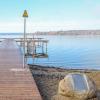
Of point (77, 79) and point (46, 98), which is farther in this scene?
point (46, 98)

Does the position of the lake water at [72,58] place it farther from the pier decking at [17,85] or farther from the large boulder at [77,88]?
the large boulder at [77,88]

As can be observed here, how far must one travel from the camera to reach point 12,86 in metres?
8.92

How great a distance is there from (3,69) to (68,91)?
16.1 ft

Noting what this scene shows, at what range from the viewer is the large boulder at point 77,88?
738 cm

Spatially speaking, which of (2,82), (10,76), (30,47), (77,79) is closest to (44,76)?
(10,76)

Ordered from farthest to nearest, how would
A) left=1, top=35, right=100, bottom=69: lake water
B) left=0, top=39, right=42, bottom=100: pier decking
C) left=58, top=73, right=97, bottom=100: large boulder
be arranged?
left=1, top=35, right=100, bottom=69: lake water
left=0, top=39, right=42, bottom=100: pier decking
left=58, top=73, right=97, bottom=100: large boulder

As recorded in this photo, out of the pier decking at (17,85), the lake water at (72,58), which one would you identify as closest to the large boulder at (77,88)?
the pier decking at (17,85)

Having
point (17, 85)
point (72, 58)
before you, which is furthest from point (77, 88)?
point (72, 58)

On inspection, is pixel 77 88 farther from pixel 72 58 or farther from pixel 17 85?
pixel 72 58

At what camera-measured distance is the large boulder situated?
24.2 feet

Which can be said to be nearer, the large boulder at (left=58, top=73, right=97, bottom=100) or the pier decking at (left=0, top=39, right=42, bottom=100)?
the large boulder at (left=58, top=73, right=97, bottom=100)

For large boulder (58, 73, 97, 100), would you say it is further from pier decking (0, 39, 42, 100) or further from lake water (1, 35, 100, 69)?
lake water (1, 35, 100, 69)

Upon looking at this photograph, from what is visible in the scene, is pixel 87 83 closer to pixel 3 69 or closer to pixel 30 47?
pixel 3 69

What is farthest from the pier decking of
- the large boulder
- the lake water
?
the lake water
